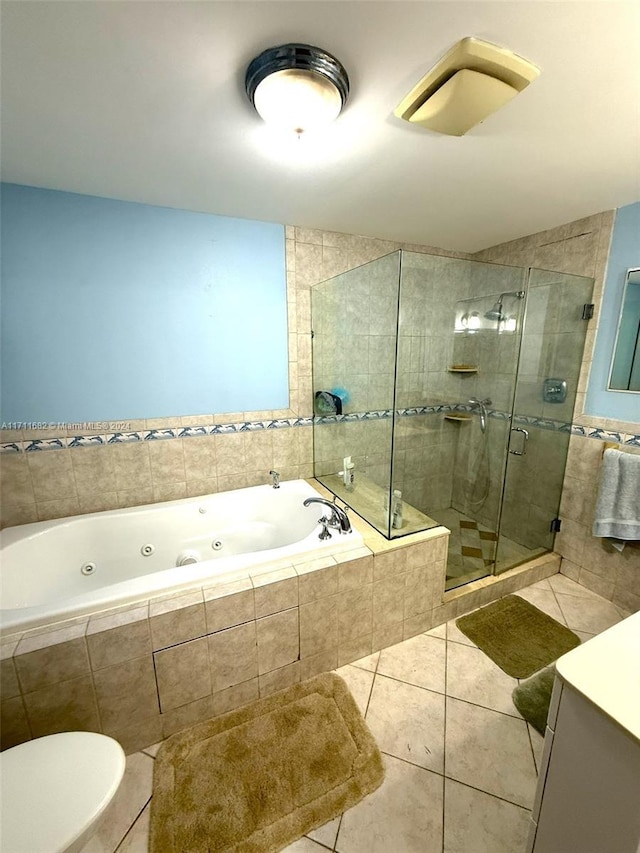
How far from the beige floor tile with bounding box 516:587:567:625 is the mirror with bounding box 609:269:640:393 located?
4.47 feet

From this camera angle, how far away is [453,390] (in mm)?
2561

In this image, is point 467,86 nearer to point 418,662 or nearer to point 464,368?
point 464,368

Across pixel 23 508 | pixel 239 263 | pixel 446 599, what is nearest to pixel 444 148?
pixel 239 263

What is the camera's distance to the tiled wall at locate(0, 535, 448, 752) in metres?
1.17

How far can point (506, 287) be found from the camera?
2168mm

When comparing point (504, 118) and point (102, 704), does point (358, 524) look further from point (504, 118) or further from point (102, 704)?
point (504, 118)

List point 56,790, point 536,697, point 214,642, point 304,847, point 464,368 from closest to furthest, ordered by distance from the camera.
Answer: point 56,790 < point 304,847 < point 214,642 < point 536,697 < point 464,368

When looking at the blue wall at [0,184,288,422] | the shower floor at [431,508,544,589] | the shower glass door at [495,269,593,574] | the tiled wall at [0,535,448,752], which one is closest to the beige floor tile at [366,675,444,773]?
the tiled wall at [0,535,448,752]

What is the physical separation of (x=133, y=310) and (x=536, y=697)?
111 inches

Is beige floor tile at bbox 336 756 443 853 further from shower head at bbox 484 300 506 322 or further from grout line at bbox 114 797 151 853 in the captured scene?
shower head at bbox 484 300 506 322

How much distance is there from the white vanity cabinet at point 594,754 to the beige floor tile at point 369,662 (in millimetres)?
860

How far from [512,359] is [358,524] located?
5.06ft

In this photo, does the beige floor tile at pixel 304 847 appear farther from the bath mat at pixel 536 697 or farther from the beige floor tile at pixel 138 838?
the bath mat at pixel 536 697

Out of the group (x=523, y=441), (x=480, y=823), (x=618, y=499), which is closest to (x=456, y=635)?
(x=480, y=823)
